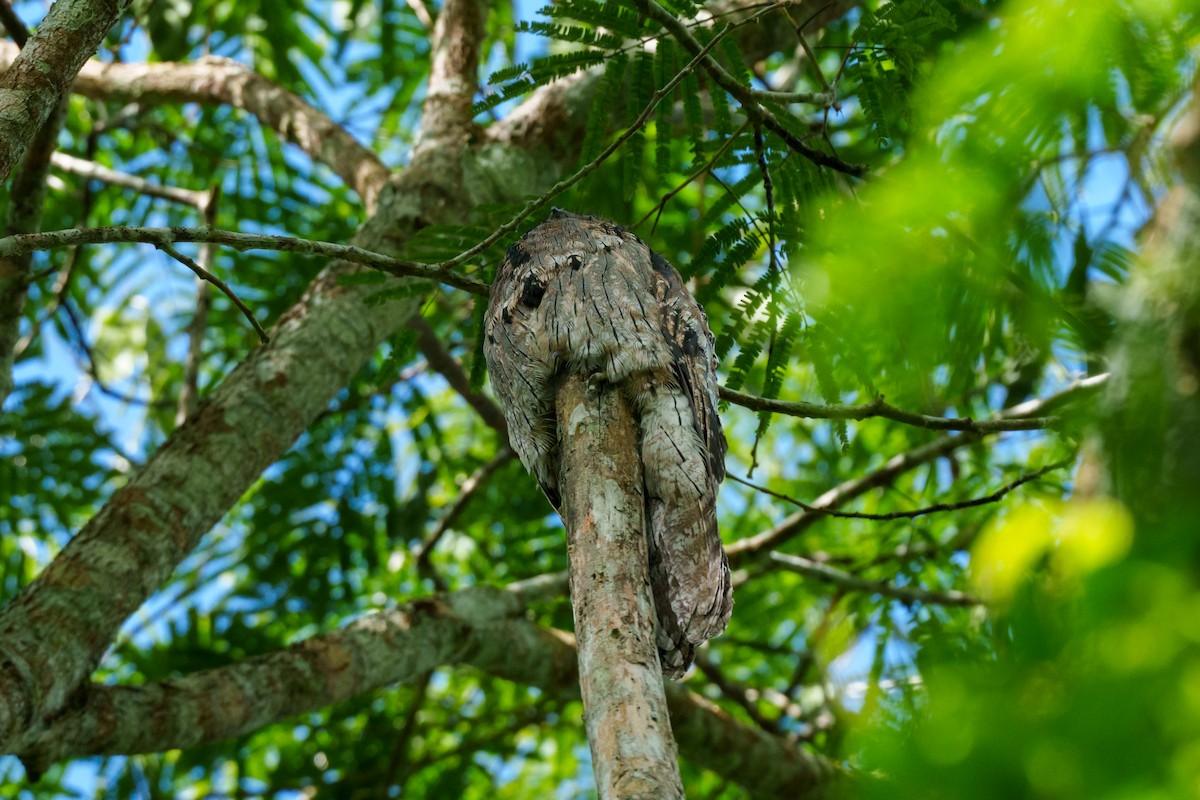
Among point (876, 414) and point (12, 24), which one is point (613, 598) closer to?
point (876, 414)

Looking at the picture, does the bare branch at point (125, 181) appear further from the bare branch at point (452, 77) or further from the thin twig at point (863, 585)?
the thin twig at point (863, 585)

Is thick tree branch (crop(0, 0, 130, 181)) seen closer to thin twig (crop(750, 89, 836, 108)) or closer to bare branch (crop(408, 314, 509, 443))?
thin twig (crop(750, 89, 836, 108))

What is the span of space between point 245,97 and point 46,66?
3.53 m

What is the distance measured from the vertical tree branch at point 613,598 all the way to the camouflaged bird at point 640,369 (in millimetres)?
69

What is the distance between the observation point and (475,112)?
3.86 meters

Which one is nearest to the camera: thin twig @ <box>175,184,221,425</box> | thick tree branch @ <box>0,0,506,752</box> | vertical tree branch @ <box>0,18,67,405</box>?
thick tree branch @ <box>0,0,506,752</box>

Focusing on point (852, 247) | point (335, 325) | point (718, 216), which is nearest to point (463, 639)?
point (335, 325)

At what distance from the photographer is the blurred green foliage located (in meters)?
1.03

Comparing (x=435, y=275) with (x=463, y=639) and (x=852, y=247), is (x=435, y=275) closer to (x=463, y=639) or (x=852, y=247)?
(x=852, y=247)

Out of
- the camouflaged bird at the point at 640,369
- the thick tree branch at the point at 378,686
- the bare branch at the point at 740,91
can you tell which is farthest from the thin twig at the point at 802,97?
the thick tree branch at the point at 378,686

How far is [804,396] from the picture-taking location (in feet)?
15.3

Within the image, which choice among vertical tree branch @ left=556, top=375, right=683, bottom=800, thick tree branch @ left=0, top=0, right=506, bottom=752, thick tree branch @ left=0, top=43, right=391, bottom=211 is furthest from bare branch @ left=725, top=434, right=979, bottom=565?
vertical tree branch @ left=556, top=375, right=683, bottom=800

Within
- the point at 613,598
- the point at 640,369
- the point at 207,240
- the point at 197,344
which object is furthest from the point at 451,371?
the point at 613,598

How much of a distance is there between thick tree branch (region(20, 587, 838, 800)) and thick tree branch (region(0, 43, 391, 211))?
233cm
